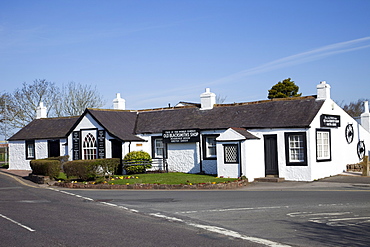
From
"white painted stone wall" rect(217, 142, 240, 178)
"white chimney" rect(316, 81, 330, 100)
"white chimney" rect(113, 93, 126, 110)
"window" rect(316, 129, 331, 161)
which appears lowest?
"white painted stone wall" rect(217, 142, 240, 178)

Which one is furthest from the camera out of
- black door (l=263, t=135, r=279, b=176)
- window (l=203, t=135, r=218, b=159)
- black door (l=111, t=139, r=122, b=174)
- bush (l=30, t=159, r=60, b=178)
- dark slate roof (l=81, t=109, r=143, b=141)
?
dark slate roof (l=81, t=109, r=143, b=141)

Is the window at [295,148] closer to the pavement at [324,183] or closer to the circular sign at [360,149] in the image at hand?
the pavement at [324,183]

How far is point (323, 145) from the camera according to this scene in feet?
87.3

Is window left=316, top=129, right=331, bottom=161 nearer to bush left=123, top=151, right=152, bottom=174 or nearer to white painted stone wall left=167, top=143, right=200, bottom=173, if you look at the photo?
white painted stone wall left=167, top=143, right=200, bottom=173

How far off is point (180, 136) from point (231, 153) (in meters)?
4.97

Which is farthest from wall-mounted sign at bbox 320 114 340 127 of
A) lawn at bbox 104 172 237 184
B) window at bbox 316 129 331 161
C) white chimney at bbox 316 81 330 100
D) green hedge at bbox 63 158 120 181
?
green hedge at bbox 63 158 120 181

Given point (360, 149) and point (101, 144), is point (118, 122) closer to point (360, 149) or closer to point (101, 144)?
point (101, 144)

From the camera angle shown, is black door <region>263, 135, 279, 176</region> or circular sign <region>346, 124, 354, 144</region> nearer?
black door <region>263, 135, 279, 176</region>

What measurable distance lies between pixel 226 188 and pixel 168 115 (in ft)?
39.9

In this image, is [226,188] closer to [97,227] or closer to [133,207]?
[133,207]

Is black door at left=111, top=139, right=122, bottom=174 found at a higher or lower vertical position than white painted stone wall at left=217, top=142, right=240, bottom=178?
higher

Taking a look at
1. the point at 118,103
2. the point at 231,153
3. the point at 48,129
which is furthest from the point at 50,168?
the point at 48,129

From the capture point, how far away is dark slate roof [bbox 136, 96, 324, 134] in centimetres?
2645

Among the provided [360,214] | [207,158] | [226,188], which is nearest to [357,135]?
[207,158]
